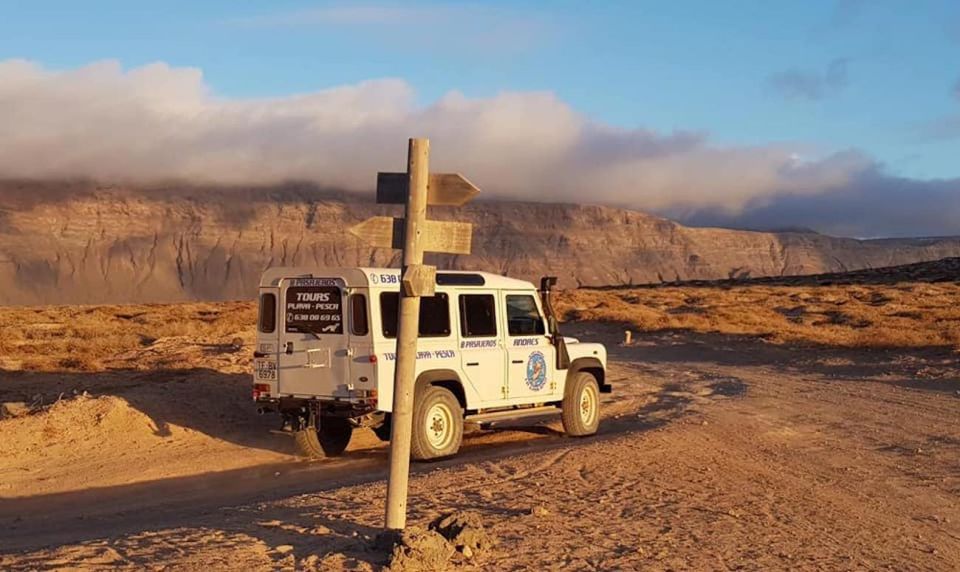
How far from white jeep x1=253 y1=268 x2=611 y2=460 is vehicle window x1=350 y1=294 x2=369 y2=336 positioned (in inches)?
0.5

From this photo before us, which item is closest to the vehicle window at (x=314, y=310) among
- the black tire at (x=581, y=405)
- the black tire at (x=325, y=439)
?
the black tire at (x=325, y=439)

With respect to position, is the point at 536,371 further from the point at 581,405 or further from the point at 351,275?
the point at 351,275

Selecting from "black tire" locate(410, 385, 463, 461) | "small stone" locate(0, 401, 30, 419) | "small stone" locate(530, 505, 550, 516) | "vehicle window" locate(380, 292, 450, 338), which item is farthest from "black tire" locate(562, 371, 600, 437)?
"small stone" locate(0, 401, 30, 419)

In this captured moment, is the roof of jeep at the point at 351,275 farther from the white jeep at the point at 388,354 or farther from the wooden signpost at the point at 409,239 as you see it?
the wooden signpost at the point at 409,239

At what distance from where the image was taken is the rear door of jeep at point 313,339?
12.1 m

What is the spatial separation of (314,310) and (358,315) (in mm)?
702

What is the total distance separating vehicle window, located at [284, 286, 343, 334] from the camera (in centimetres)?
1217

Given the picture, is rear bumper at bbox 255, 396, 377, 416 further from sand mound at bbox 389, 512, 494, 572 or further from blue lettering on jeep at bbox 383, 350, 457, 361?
sand mound at bbox 389, 512, 494, 572

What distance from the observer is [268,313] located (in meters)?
12.8

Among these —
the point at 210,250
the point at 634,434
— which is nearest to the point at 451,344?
the point at 634,434

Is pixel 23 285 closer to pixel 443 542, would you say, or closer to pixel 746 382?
pixel 746 382

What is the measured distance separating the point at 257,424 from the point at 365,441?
2.18 metres

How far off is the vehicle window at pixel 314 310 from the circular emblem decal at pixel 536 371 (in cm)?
299

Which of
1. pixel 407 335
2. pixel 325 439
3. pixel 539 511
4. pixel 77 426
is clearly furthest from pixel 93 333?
pixel 407 335
